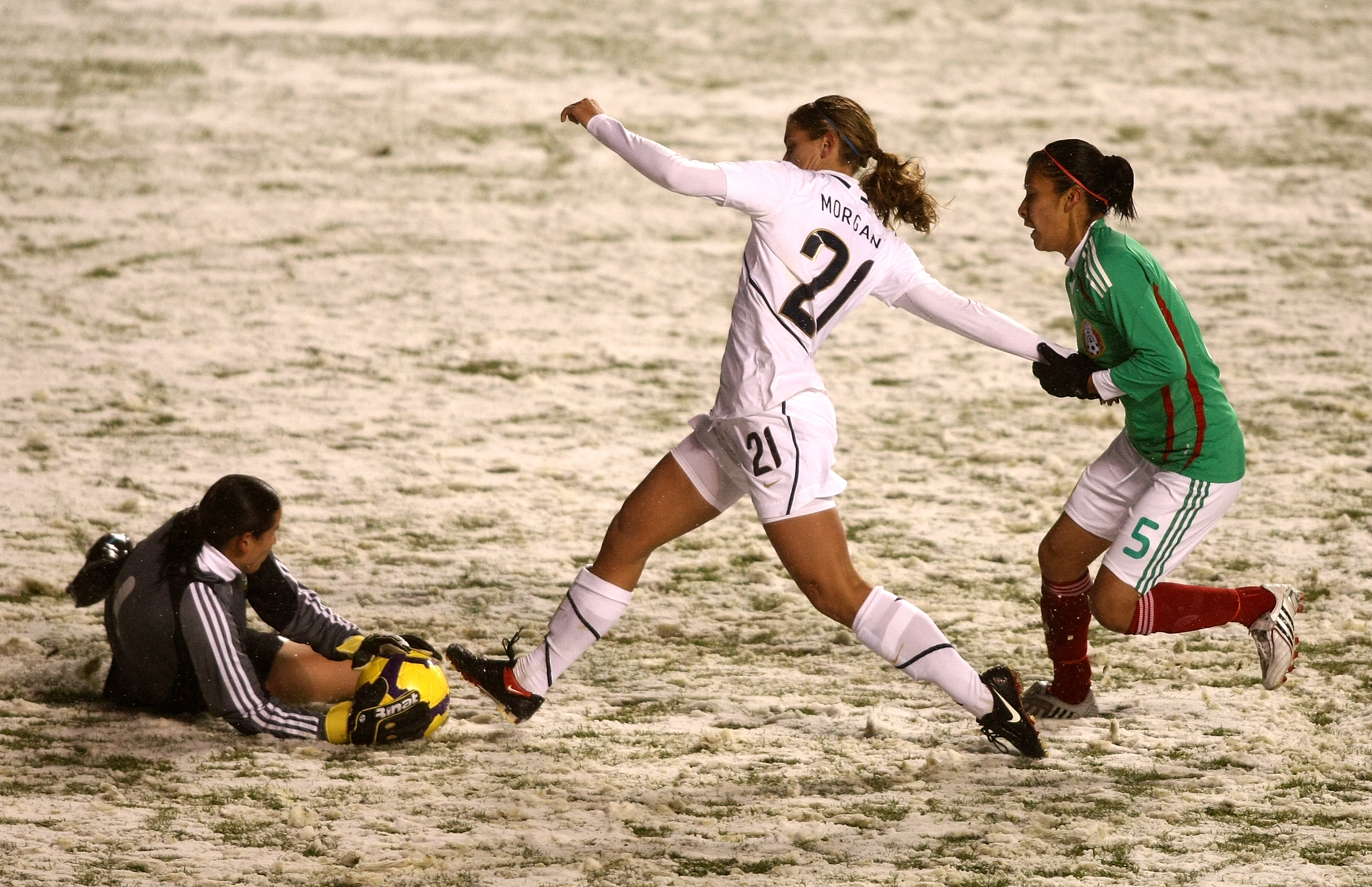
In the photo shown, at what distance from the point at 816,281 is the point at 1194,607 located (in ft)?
5.78

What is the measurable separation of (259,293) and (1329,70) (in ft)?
34.4

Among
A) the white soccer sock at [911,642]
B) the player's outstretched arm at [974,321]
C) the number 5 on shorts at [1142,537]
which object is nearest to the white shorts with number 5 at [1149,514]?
the number 5 on shorts at [1142,537]

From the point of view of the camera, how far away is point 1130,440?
5.05m

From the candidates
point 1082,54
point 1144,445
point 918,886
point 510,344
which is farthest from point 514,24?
point 918,886

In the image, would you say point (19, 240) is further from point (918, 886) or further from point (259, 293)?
point (918, 886)

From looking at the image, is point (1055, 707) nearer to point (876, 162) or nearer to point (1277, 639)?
point (1277, 639)

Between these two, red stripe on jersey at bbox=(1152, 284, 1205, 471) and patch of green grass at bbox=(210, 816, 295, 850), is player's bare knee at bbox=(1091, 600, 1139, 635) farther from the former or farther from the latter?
patch of green grass at bbox=(210, 816, 295, 850)

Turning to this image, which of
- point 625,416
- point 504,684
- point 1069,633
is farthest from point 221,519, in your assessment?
point 625,416

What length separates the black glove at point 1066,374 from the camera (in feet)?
15.7

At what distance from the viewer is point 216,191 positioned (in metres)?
11.1

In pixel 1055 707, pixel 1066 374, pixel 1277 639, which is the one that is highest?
pixel 1066 374

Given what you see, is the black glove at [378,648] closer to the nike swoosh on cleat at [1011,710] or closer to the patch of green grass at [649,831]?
the patch of green grass at [649,831]

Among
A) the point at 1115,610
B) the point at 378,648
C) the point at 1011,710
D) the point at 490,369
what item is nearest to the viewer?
the point at 1011,710

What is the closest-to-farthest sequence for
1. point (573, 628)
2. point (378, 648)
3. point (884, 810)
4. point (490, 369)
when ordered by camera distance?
point (884, 810) < point (573, 628) < point (378, 648) < point (490, 369)
